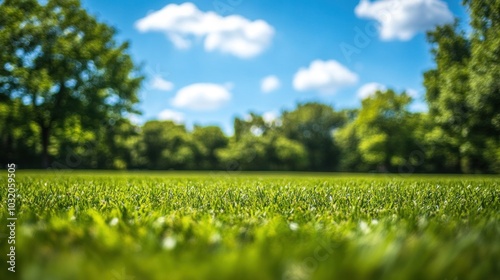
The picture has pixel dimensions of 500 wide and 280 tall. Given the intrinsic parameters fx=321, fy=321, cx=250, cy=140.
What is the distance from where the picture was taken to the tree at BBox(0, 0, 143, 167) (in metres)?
23.2

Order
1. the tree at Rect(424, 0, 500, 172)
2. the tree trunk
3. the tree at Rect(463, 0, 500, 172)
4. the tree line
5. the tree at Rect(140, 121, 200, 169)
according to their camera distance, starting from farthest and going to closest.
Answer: the tree at Rect(140, 121, 200, 169), the tree trunk, the tree line, the tree at Rect(424, 0, 500, 172), the tree at Rect(463, 0, 500, 172)

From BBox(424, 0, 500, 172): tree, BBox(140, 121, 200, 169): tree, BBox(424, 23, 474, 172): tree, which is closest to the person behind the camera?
BBox(424, 0, 500, 172): tree

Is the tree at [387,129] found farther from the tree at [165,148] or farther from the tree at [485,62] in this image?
the tree at [165,148]

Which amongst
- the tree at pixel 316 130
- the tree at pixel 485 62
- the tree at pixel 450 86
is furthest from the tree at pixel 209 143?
the tree at pixel 485 62

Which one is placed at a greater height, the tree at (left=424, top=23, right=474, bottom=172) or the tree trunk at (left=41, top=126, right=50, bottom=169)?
the tree at (left=424, top=23, right=474, bottom=172)

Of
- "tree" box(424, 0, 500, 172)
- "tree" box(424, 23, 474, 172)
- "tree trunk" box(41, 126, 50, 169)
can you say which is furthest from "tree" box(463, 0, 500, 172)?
"tree trunk" box(41, 126, 50, 169)

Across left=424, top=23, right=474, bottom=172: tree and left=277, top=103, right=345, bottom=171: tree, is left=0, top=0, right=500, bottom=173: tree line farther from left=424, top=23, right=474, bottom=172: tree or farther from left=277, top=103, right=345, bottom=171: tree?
left=277, top=103, right=345, bottom=171: tree

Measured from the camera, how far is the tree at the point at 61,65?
23250mm

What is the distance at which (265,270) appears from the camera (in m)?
1.08

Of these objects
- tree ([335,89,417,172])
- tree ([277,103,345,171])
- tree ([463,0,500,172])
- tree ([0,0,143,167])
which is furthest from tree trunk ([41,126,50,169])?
tree ([277,103,345,171])

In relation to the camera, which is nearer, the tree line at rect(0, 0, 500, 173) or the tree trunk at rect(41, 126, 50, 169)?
the tree line at rect(0, 0, 500, 173)

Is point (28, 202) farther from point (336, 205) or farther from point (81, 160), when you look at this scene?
point (81, 160)

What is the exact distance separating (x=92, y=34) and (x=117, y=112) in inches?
283

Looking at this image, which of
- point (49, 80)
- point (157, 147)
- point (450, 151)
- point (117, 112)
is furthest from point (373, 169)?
point (49, 80)
